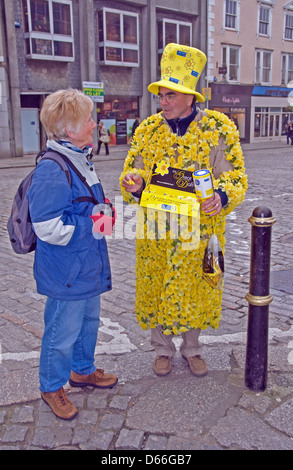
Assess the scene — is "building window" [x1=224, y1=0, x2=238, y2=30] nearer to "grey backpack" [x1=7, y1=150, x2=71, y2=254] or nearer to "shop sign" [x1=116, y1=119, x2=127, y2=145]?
"shop sign" [x1=116, y1=119, x2=127, y2=145]

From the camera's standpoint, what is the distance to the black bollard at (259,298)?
8.33ft

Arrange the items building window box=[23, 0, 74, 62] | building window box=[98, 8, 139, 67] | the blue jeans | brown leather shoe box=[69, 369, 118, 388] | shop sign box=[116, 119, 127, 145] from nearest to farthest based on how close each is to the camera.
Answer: the blue jeans → brown leather shoe box=[69, 369, 118, 388] → building window box=[23, 0, 74, 62] → building window box=[98, 8, 139, 67] → shop sign box=[116, 119, 127, 145]

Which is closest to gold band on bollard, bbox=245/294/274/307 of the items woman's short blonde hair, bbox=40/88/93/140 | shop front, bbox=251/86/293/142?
woman's short blonde hair, bbox=40/88/93/140

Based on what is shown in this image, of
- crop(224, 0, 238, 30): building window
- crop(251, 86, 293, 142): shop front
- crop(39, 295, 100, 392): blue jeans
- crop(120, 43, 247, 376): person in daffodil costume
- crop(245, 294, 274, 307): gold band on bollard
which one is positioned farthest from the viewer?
crop(251, 86, 293, 142): shop front

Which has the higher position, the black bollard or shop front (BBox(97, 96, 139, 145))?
shop front (BBox(97, 96, 139, 145))

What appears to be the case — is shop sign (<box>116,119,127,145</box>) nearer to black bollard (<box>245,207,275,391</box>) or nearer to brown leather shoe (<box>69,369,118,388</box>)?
brown leather shoe (<box>69,369,118,388</box>)

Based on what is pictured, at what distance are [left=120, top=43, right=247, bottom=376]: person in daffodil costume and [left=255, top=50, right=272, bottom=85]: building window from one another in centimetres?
2999

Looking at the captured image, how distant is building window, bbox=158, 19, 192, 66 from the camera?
984 inches

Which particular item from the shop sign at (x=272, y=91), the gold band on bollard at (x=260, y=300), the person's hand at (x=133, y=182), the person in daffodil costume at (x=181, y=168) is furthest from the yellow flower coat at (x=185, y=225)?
the shop sign at (x=272, y=91)

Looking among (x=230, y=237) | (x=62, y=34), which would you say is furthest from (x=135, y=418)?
(x=62, y=34)

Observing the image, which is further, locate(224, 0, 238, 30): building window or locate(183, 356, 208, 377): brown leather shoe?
locate(224, 0, 238, 30): building window

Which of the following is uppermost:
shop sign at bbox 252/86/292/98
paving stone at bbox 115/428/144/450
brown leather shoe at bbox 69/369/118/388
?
shop sign at bbox 252/86/292/98

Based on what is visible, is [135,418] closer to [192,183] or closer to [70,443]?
[70,443]
